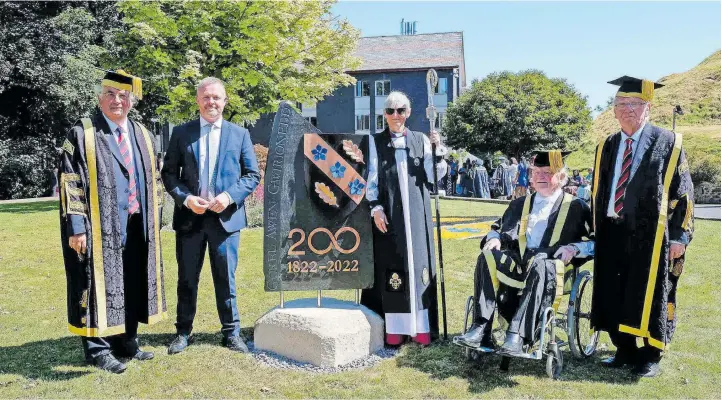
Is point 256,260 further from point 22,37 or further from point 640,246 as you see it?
point 22,37

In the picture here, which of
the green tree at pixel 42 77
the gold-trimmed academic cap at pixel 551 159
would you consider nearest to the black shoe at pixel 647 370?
the gold-trimmed academic cap at pixel 551 159

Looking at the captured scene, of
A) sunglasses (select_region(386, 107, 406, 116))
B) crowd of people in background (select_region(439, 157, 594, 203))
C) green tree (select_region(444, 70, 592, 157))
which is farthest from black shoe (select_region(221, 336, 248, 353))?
green tree (select_region(444, 70, 592, 157))

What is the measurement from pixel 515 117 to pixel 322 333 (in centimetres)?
3438

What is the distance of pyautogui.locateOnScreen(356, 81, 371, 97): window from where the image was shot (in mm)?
41500

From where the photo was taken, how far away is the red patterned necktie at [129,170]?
16.6ft

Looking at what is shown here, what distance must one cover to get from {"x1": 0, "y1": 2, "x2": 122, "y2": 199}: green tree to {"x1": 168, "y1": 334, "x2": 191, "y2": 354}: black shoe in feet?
64.7

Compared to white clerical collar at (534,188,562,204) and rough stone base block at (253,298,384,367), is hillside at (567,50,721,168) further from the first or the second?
rough stone base block at (253,298,384,367)

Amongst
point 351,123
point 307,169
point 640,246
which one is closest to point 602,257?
point 640,246

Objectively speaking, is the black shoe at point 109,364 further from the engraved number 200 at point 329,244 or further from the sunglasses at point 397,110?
the sunglasses at point 397,110

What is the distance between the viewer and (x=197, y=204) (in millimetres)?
5137

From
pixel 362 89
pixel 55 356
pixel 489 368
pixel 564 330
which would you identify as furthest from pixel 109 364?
pixel 362 89

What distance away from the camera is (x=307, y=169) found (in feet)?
17.8

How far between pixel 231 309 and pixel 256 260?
4745 millimetres

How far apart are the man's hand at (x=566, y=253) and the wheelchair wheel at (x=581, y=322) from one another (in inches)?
10.9
